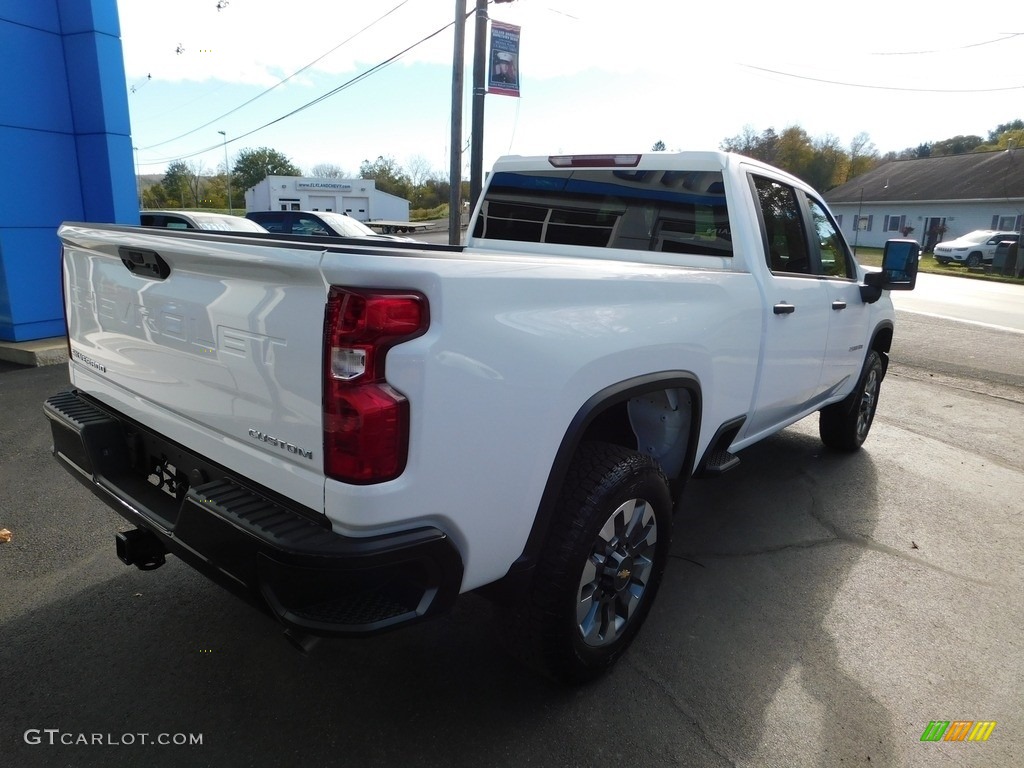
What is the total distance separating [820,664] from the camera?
276 cm

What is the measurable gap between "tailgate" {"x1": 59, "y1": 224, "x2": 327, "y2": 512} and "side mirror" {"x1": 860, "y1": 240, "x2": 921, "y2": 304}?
3.86m

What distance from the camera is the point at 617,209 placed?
3.79m

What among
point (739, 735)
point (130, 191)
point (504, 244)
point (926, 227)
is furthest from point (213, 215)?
point (926, 227)

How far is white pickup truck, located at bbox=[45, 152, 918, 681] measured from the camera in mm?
1739

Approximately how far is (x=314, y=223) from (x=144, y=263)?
39.4ft

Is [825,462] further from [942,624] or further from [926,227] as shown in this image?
[926,227]

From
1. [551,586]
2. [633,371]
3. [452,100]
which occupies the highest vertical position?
Result: [452,100]

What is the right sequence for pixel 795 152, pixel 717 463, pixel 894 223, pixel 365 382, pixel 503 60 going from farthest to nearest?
pixel 795 152
pixel 894 223
pixel 503 60
pixel 717 463
pixel 365 382

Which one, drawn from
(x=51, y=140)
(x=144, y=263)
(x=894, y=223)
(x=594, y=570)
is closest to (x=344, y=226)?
(x=51, y=140)

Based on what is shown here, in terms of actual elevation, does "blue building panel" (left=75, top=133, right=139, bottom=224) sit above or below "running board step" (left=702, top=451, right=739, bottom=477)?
above

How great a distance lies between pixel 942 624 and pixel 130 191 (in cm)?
911

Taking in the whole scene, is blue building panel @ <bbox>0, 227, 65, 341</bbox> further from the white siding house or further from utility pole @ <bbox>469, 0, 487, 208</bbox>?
the white siding house

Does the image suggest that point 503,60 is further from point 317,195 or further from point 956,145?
point 956,145

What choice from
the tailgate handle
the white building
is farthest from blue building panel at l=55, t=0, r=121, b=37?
the white building
